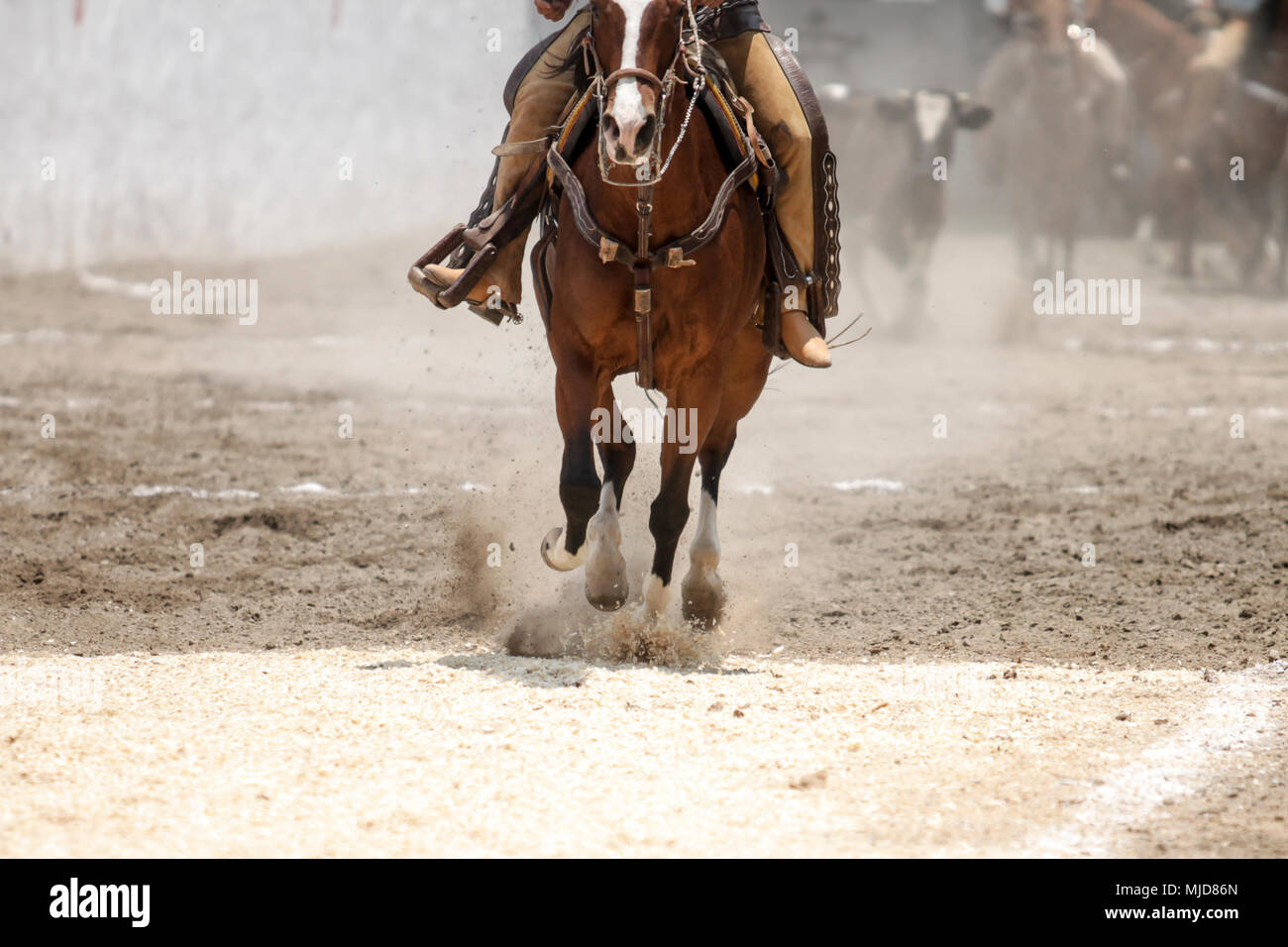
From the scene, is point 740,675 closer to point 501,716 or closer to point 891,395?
point 501,716

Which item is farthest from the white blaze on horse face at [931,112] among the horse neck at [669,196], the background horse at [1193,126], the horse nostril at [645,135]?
the horse nostril at [645,135]

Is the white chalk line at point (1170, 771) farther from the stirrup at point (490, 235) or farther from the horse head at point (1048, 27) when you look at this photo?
the horse head at point (1048, 27)

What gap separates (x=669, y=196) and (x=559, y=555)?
1428 mm

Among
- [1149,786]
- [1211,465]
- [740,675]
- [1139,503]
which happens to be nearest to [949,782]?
[1149,786]

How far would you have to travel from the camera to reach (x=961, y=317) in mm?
17656

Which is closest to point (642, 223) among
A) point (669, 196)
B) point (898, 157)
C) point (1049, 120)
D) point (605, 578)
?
point (669, 196)

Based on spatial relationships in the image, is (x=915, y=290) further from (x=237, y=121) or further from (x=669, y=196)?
(x=669, y=196)

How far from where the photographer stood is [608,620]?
6258 mm

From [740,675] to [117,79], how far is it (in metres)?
13.8

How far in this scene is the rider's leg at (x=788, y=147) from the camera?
19.6 feet

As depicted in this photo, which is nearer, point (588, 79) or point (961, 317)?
point (588, 79)

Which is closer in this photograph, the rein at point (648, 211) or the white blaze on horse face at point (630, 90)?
the white blaze on horse face at point (630, 90)

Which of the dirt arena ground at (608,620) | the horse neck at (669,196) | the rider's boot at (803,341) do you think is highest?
the horse neck at (669,196)

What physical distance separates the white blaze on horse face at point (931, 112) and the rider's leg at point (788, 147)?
1328cm
